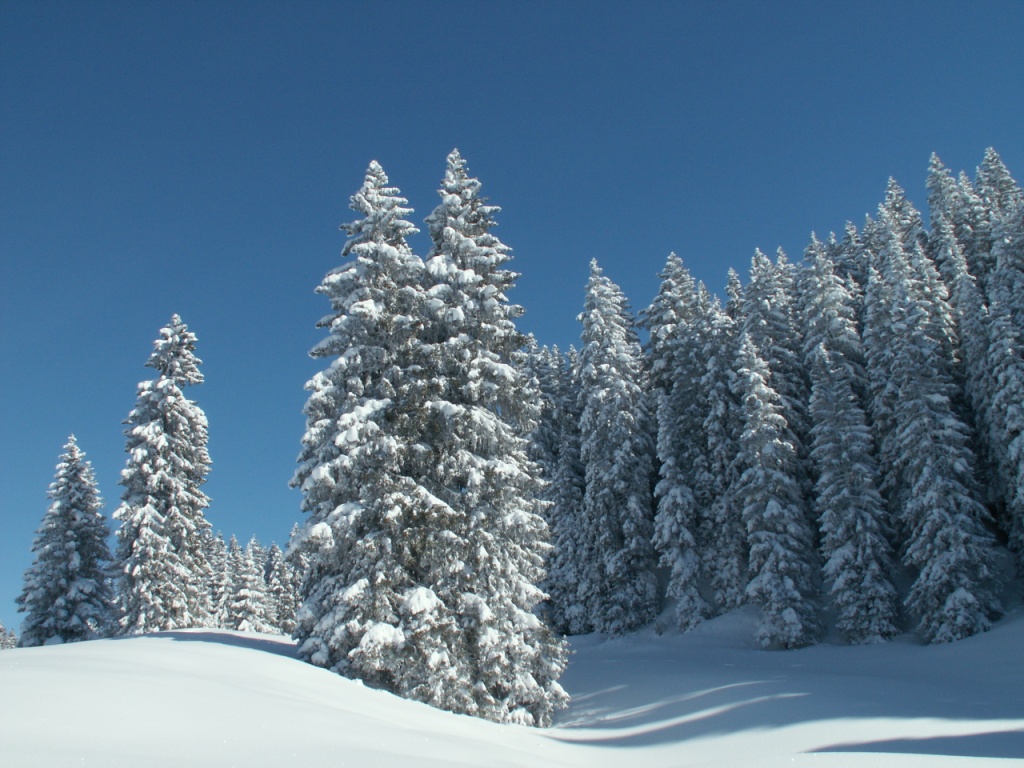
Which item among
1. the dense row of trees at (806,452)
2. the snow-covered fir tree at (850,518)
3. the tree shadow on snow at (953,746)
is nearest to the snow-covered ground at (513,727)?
the tree shadow on snow at (953,746)

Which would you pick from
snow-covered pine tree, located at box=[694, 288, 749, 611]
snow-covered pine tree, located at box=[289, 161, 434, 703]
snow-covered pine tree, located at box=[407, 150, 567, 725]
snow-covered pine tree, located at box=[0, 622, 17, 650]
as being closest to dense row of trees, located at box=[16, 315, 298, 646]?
snow-covered pine tree, located at box=[289, 161, 434, 703]

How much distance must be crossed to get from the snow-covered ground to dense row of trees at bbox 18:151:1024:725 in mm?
2746

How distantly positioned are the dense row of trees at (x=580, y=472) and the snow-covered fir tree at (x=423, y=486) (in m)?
0.08

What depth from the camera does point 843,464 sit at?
3428cm

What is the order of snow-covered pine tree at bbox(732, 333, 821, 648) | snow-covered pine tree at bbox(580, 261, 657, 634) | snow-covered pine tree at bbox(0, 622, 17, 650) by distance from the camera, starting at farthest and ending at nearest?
1. snow-covered pine tree at bbox(0, 622, 17, 650)
2. snow-covered pine tree at bbox(580, 261, 657, 634)
3. snow-covered pine tree at bbox(732, 333, 821, 648)

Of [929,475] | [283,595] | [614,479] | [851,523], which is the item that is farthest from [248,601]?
[929,475]

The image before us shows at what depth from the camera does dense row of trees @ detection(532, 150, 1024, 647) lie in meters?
32.1

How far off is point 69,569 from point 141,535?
7601 millimetres

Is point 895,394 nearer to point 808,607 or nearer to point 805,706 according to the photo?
point 808,607

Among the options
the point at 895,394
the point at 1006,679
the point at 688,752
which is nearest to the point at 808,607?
the point at 1006,679

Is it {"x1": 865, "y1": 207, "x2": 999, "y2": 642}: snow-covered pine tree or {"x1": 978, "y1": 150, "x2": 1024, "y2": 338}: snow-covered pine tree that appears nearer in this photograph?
{"x1": 865, "y1": 207, "x2": 999, "y2": 642}: snow-covered pine tree

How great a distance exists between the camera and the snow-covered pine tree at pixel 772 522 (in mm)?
32500

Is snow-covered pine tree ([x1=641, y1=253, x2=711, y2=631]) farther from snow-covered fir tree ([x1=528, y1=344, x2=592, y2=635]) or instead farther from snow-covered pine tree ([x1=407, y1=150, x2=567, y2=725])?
snow-covered pine tree ([x1=407, y1=150, x2=567, y2=725])

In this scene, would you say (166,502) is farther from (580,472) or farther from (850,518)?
(850,518)
